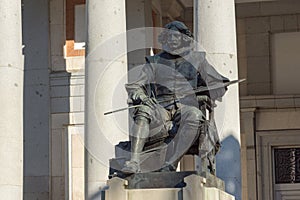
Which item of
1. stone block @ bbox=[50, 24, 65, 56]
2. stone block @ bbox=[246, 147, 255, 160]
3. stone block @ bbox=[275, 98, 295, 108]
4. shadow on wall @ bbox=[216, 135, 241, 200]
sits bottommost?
shadow on wall @ bbox=[216, 135, 241, 200]

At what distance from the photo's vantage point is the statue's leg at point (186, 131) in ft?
41.0

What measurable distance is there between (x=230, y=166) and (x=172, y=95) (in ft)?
18.3

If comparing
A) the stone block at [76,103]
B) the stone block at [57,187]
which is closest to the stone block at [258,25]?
the stone block at [76,103]

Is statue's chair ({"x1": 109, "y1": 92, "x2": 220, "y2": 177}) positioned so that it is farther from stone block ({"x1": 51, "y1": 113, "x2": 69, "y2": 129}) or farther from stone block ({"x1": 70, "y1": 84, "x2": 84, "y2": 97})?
stone block ({"x1": 51, "y1": 113, "x2": 69, "y2": 129})

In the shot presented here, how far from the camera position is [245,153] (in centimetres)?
2639

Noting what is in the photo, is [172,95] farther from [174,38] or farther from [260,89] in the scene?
[260,89]

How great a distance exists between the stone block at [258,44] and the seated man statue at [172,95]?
46.2ft

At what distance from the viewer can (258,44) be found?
2717 cm

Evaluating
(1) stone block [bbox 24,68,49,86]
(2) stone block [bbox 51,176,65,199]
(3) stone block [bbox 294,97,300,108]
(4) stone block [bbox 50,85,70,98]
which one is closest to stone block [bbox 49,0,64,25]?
(1) stone block [bbox 24,68,49,86]

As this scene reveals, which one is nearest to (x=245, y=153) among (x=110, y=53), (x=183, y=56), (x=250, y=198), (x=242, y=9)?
(x=250, y=198)

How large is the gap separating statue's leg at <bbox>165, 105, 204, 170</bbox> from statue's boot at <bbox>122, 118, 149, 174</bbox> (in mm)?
438

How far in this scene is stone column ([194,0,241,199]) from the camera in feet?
59.4

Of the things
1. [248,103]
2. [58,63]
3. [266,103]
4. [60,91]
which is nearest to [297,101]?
[266,103]

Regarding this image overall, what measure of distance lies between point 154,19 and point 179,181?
14257 mm
